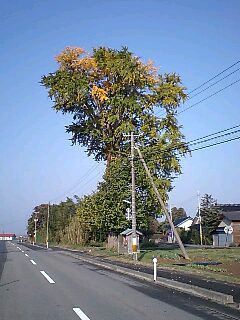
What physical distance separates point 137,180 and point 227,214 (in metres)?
31.5

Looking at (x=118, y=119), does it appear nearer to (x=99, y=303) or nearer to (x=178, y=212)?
(x=99, y=303)

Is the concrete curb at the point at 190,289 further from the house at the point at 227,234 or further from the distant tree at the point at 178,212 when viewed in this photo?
the distant tree at the point at 178,212

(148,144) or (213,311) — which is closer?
(213,311)

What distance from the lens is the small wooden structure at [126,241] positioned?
108ft

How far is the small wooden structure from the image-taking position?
32844 mm

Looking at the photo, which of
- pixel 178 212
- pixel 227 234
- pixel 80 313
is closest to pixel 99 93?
pixel 80 313

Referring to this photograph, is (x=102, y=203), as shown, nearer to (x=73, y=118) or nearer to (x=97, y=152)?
(x=97, y=152)

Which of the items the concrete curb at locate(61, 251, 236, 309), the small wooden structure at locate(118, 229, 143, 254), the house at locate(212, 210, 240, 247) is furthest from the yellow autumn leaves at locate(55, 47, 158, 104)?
the house at locate(212, 210, 240, 247)

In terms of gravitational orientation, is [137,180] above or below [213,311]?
above

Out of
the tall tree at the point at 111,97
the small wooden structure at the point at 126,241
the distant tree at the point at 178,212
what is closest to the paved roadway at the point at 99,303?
the small wooden structure at the point at 126,241

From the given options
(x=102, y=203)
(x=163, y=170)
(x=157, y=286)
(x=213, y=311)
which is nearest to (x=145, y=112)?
(x=163, y=170)

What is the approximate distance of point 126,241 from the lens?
112 feet

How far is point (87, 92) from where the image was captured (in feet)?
125

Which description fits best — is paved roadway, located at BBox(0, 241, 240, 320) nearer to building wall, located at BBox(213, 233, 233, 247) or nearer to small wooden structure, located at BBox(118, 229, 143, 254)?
small wooden structure, located at BBox(118, 229, 143, 254)
